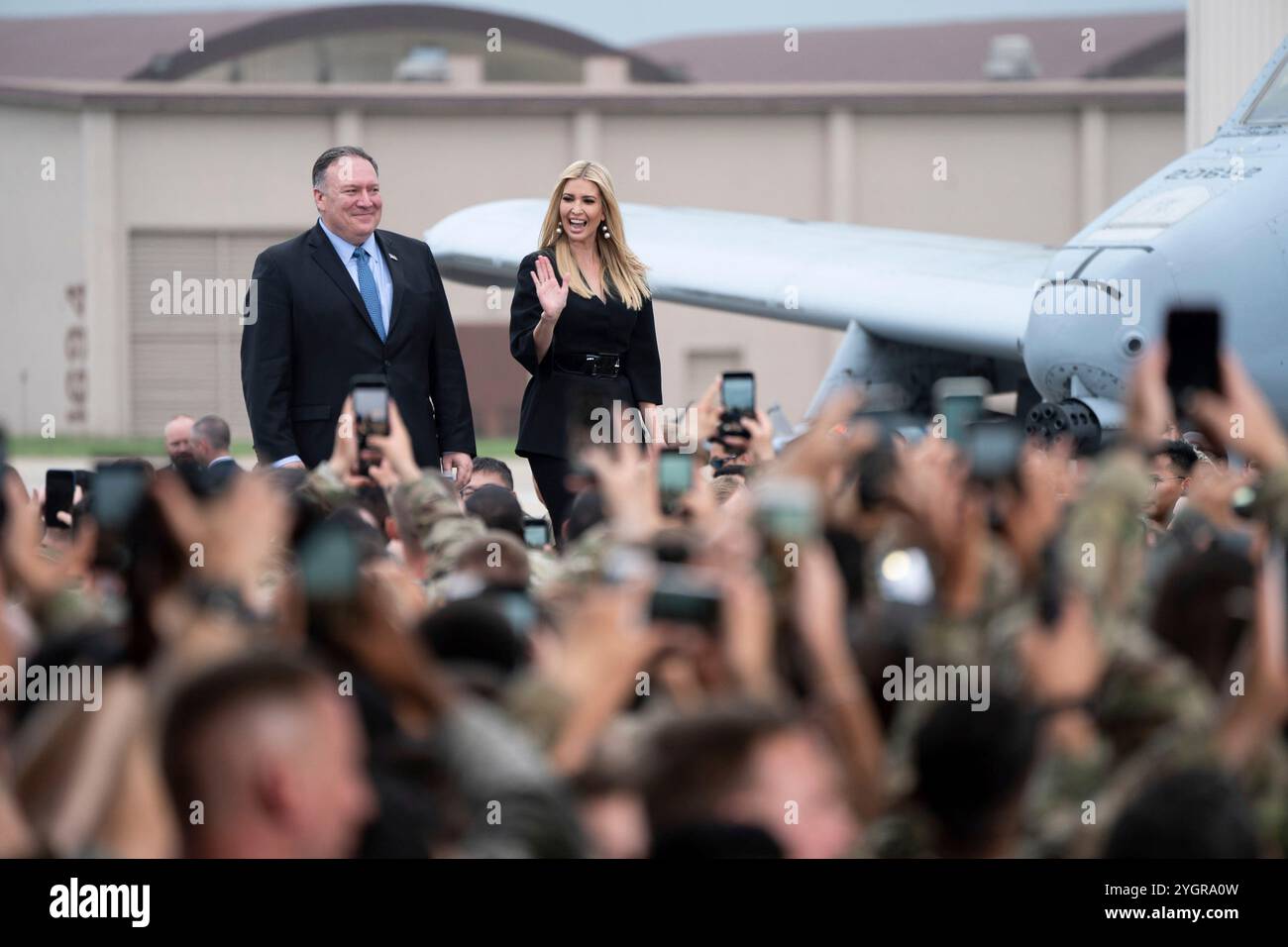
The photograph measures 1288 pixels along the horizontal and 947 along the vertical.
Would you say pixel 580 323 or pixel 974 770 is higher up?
pixel 580 323

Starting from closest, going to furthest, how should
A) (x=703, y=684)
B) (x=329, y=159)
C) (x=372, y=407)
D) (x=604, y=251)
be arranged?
(x=703, y=684) < (x=372, y=407) < (x=329, y=159) < (x=604, y=251)

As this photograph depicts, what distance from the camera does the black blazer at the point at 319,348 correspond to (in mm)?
7234

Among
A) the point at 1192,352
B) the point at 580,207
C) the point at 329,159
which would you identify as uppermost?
the point at 329,159

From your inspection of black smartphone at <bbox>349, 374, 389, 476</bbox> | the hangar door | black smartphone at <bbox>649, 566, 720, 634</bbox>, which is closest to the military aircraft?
black smartphone at <bbox>349, 374, 389, 476</bbox>

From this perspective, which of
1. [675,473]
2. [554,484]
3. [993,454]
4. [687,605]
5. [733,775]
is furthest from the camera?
[554,484]

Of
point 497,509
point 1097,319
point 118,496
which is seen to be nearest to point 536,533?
point 497,509

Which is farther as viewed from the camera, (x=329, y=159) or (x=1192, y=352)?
(x=329, y=159)

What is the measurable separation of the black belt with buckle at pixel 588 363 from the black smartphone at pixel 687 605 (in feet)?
14.3

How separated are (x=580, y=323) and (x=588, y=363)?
16 centimetres

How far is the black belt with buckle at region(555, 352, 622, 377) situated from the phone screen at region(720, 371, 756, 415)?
5.81ft

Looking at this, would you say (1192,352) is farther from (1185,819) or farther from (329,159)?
(329,159)

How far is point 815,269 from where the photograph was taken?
14.4 meters
